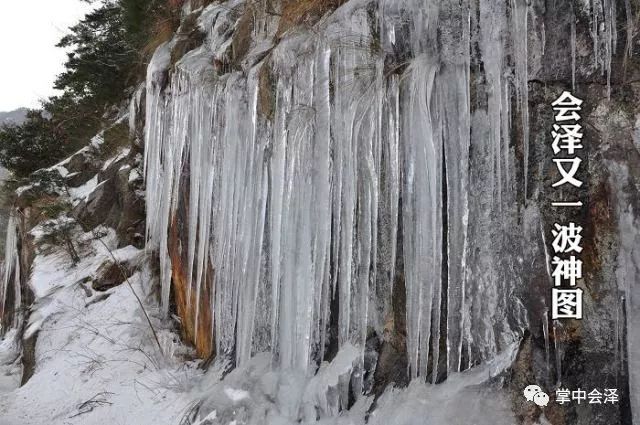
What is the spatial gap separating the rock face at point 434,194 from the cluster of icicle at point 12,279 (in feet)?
19.6

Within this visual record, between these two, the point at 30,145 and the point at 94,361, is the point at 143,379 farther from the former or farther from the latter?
the point at 30,145

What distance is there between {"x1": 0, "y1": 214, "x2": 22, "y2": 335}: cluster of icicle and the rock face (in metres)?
5.98

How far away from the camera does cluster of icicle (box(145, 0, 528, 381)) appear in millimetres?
2594

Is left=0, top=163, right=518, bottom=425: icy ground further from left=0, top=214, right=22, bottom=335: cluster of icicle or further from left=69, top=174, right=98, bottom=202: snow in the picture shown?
left=69, top=174, right=98, bottom=202: snow

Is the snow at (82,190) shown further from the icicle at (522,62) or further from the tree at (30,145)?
the icicle at (522,62)

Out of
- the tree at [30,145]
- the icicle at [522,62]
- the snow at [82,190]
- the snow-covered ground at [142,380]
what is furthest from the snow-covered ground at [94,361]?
the tree at [30,145]

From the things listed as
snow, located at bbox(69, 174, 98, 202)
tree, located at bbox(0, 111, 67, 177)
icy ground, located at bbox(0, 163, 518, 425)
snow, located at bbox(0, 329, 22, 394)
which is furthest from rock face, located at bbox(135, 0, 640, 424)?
tree, located at bbox(0, 111, 67, 177)

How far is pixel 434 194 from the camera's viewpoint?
2.71 meters

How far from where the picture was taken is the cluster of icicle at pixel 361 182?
259 cm

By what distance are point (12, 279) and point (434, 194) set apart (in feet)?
29.3

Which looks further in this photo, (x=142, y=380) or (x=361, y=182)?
(x=142, y=380)

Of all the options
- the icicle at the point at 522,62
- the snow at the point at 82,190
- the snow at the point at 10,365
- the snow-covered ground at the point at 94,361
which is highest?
the icicle at the point at 522,62

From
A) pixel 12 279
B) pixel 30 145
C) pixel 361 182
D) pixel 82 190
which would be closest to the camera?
pixel 361 182

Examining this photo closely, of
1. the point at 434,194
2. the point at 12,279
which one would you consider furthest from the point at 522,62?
→ the point at 12,279
